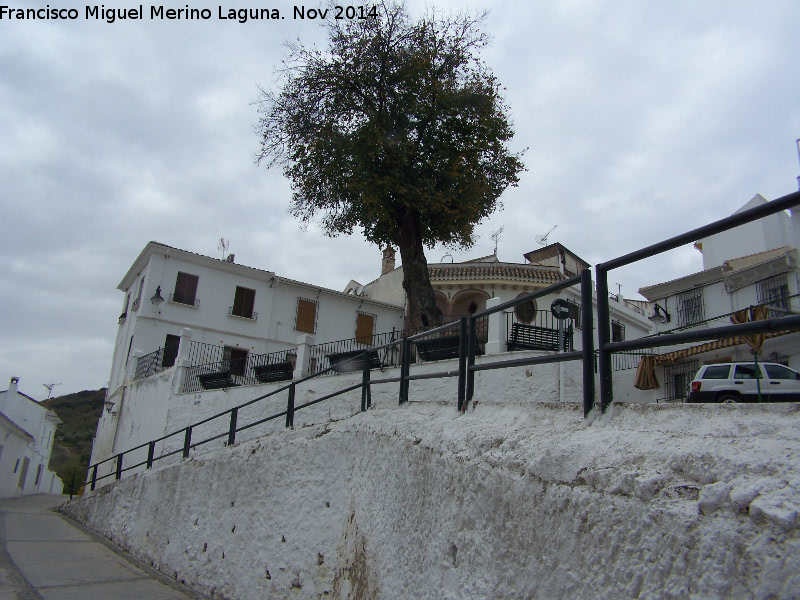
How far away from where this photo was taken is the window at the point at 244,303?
79.7 ft

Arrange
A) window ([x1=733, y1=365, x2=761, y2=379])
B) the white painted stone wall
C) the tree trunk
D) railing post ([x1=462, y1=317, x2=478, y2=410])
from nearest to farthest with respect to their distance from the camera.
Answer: the white painted stone wall < window ([x1=733, y1=365, x2=761, y2=379]) < railing post ([x1=462, y1=317, x2=478, y2=410]) < the tree trunk

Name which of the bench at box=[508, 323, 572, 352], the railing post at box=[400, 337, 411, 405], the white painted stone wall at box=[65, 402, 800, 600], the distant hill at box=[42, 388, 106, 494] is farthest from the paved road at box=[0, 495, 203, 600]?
the distant hill at box=[42, 388, 106, 494]

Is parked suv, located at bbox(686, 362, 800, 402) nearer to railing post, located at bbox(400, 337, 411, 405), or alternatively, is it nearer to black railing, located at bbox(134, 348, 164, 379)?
railing post, located at bbox(400, 337, 411, 405)

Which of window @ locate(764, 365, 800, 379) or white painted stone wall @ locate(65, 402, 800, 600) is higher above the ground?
window @ locate(764, 365, 800, 379)

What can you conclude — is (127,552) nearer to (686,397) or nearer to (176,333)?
(686,397)

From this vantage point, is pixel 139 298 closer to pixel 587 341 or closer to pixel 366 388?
pixel 366 388

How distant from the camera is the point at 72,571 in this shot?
806 centimetres

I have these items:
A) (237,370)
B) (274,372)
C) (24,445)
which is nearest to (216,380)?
(237,370)

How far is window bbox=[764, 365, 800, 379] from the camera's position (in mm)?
3621

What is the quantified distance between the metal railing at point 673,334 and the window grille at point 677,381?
2195mm

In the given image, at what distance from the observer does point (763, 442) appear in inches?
94.7

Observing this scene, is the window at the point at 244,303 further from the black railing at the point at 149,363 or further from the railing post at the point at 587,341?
the railing post at the point at 587,341

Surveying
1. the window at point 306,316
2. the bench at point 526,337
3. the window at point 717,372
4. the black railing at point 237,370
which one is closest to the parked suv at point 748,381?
the window at point 717,372

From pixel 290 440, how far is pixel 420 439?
2476mm
